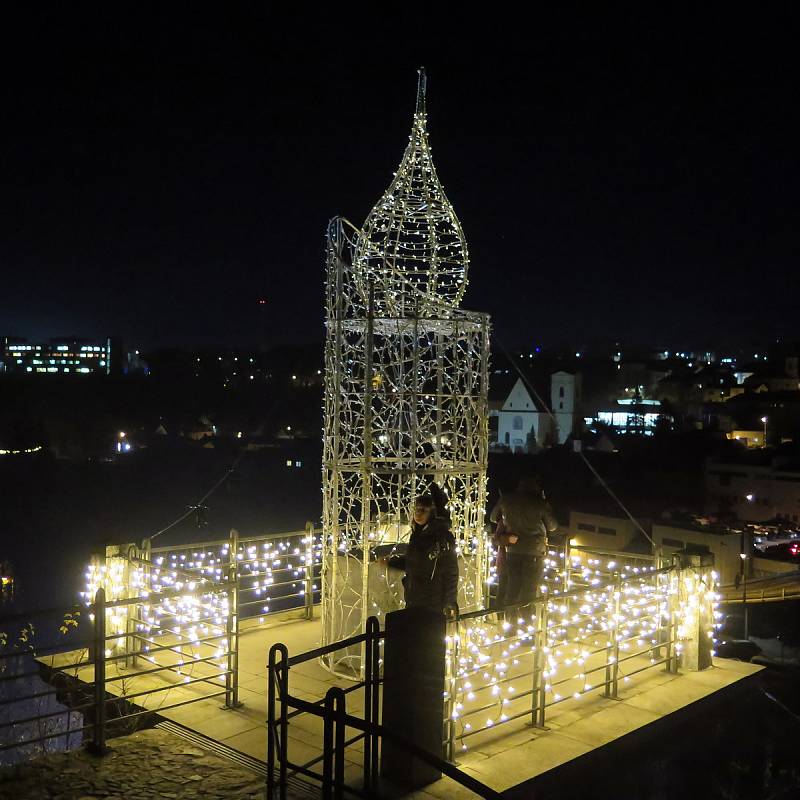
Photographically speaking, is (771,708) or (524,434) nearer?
(771,708)

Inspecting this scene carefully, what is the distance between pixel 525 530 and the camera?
25.6 feet

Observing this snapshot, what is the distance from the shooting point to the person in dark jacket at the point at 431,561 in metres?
6.27

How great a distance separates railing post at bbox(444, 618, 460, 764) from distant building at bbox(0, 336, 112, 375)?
291 feet

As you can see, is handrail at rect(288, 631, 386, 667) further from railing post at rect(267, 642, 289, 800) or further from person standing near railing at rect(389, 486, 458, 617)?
person standing near railing at rect(389, 486, 458, 617)

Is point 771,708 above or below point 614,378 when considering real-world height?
below

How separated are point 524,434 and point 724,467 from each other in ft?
A: 70.6

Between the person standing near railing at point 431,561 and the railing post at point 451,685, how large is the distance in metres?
0.73

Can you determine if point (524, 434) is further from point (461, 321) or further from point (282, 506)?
point (461, 321)

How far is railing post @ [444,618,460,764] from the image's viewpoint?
5301 millimetres

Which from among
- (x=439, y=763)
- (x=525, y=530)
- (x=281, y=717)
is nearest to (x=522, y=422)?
(x=525, y=530)

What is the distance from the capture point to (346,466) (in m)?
7.34

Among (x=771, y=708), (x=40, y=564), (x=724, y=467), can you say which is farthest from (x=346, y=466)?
(x=724, y=467)

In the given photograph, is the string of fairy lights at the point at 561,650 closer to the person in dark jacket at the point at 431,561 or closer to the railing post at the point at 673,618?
the railing post at the point at 673,618

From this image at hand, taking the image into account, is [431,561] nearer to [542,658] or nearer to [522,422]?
[542,658]
